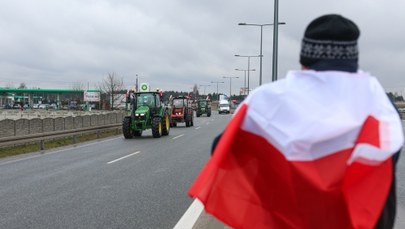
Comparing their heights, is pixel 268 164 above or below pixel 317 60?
below

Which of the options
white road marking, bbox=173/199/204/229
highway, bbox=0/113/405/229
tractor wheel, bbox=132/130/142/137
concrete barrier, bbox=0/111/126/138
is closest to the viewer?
white road marking, bbox=173/199/204/229

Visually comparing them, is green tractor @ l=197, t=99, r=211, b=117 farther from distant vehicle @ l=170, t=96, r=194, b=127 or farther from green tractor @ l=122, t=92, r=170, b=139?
green tractor @ l=122, t=92, r=170, b=139

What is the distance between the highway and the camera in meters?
7.59

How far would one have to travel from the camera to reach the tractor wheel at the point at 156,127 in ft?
86.0

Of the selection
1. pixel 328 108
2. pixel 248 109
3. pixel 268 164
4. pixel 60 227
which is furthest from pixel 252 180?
pixel 60 227

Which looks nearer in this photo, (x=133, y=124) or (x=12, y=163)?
(x=12, y=163)

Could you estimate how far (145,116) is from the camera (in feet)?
88.5

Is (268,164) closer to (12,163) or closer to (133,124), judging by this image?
(12,163)

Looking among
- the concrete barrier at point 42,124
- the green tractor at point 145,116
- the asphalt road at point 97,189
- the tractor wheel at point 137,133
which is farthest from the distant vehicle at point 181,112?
the asphalt road at point 97,189

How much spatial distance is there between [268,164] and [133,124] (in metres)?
24.7

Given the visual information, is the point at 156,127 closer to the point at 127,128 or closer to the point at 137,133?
the point at 127,128

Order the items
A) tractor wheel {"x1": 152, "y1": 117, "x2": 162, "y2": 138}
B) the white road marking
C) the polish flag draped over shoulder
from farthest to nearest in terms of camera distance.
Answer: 1. tractor wheel {"x1": 152, "y1": 117, "x2": 162, "y2": 138}
2. the white road marking
3. the polish flag draped over shoulder

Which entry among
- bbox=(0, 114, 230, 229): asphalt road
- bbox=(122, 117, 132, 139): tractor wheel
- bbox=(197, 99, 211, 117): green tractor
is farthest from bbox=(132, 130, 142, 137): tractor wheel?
bbox=(197, 99, 211, 117): green tractor

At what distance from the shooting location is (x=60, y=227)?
23.4 ft
